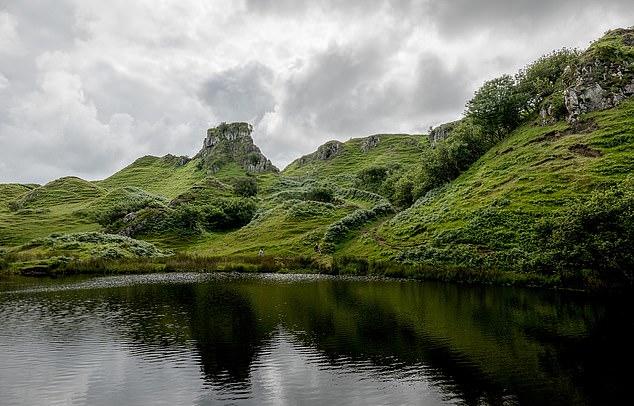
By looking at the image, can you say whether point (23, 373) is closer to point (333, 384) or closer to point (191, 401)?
point (191, 401)

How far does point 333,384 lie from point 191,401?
741cm

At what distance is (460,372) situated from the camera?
26.2m

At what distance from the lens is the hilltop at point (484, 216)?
5628cm

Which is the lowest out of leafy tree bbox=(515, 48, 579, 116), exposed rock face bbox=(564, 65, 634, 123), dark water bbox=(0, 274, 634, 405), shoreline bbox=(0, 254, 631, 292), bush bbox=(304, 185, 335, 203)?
dark water bbox=(0, 274, 634, 405)

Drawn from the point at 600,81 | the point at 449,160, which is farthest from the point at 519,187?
the point at 600,81

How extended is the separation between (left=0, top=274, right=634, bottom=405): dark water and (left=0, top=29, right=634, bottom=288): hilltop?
9.84 meters

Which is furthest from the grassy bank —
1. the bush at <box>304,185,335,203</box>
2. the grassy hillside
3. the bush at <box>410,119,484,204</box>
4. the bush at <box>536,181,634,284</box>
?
the bush at <box>304,185,335,203</box>

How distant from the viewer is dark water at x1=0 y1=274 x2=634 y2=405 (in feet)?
76.5

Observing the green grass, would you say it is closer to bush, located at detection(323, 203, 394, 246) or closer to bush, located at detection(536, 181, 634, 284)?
bush, located at detection(323, 203, 394, 246)

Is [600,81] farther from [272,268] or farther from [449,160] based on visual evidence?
[272,268]

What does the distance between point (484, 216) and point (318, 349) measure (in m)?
60.6

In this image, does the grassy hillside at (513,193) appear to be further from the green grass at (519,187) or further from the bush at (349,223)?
the bush at (349,223)

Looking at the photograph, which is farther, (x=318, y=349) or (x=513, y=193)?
(x=513, y=193)

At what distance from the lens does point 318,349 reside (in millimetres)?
31812
